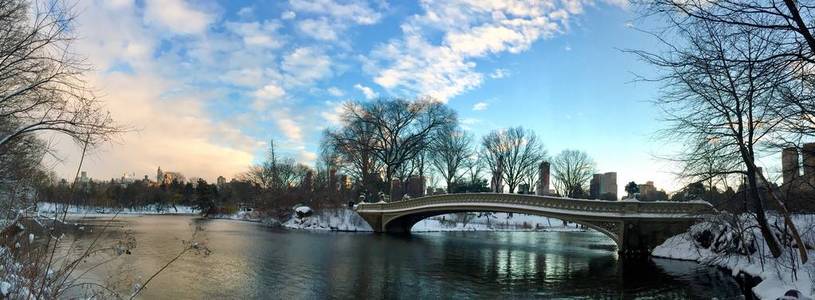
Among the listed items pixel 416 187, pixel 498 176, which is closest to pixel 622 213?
pixel 498 176

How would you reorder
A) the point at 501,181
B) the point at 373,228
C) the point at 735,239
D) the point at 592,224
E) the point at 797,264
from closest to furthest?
the point at 797,264 → the point at 735,239 → the point at 592,224 → the point at 373,228 → the point at 501,181

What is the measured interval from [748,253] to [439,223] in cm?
3615

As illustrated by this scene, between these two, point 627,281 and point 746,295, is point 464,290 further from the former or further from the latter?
A: point 746,295

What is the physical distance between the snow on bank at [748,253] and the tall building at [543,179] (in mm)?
46299

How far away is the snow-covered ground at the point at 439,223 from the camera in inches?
1866

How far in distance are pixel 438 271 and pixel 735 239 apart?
1151cm

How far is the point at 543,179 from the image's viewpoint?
76.4 m

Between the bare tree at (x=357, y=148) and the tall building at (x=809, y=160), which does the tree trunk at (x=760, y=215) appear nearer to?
the tall building at (x=809, y=160)

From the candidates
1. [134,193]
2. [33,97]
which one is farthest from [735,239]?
[134,193]

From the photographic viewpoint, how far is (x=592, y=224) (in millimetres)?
28578

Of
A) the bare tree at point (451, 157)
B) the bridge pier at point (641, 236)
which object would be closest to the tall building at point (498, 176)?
the bare tree at point (451, 157)

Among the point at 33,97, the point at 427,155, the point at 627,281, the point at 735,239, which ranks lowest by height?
the point at 627,281

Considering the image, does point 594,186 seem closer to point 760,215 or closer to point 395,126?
point 395,126

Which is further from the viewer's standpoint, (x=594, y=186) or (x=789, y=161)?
(x=594, y=186)
